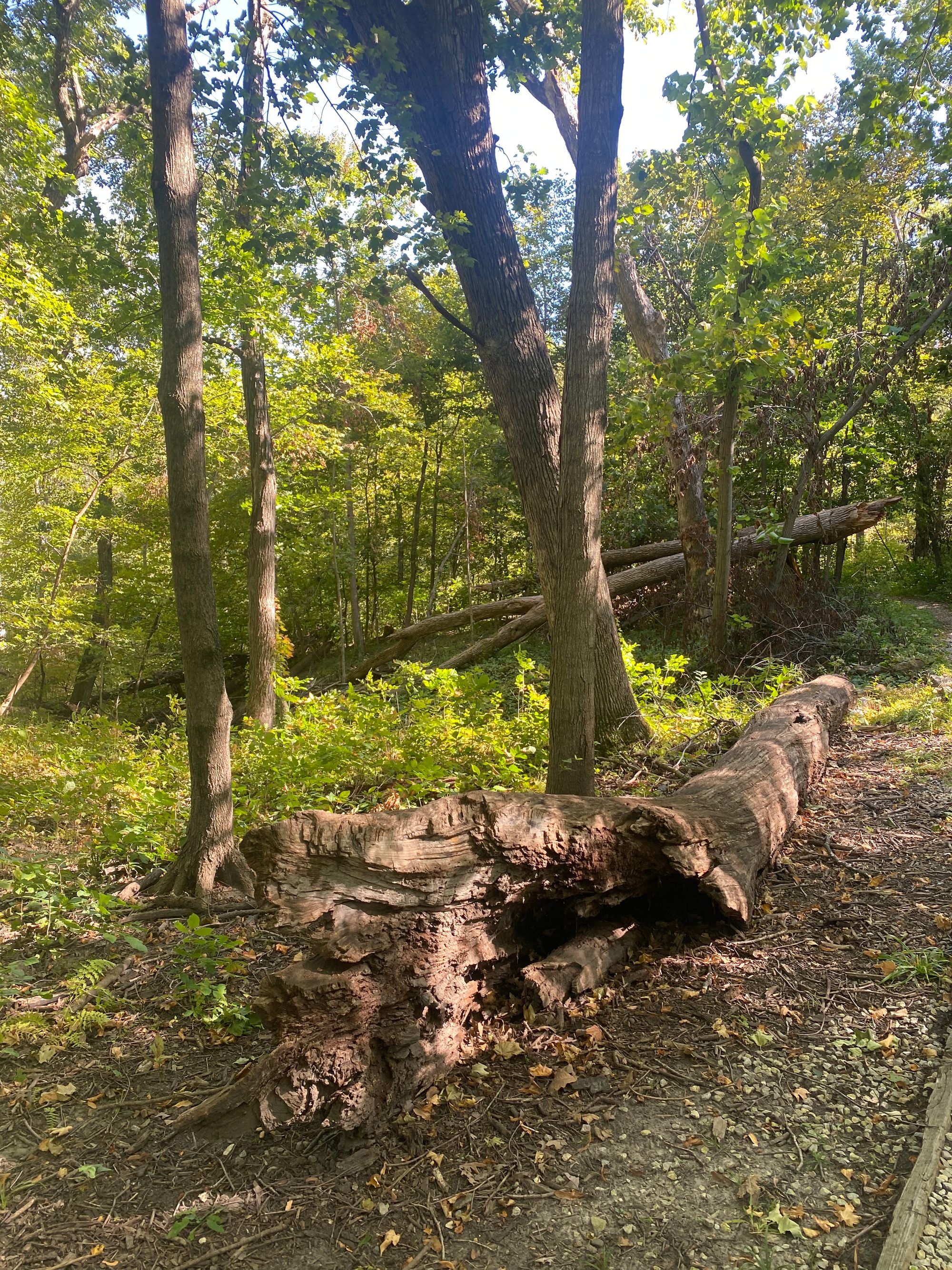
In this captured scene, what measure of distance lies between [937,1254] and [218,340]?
10.6m

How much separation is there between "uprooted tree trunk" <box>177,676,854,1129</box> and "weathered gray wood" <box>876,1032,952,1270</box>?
A: 41.6 inches

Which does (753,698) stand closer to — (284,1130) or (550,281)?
(284,1130)

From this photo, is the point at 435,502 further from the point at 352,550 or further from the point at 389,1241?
the point at 389,1241

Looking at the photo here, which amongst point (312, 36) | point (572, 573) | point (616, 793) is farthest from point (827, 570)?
point (312, 36)

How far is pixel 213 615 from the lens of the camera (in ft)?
14.0

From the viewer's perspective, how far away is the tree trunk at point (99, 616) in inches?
Answer: 566

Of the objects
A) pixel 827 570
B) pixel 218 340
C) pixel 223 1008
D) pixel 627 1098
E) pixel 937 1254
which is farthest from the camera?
pixel 827 570

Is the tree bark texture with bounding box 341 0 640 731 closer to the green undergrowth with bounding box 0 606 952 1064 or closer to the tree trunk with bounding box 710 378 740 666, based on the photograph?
the green undergrowth with bounding box 0 606 952 1064

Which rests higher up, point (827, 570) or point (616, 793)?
point (827, 570)

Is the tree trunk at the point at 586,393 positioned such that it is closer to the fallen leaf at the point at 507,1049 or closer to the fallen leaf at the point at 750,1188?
the fallen leaf at the point at 507,1049

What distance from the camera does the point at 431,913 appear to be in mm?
2619

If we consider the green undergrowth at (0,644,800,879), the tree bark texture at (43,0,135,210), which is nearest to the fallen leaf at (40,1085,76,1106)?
the green undergrowth at (0,644,800,879)

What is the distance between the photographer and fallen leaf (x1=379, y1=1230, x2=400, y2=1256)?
79.4 inches

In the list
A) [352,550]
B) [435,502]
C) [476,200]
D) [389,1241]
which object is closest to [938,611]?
[435,502]
